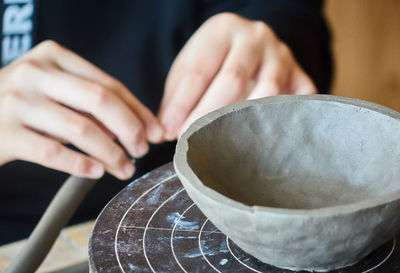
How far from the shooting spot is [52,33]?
1150 millimetres

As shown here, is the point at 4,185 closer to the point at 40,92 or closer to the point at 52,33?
the point at 52,33

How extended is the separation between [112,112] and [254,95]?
23cm

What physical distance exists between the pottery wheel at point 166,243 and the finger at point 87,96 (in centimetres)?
12

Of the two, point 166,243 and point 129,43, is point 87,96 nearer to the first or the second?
point 166,243

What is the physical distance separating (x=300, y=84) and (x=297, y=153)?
0.31 m

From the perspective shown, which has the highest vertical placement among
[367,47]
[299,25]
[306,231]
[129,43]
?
[306,231]

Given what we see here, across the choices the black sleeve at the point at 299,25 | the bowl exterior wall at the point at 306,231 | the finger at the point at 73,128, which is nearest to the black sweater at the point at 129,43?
the black sleeve at the point at 299,25

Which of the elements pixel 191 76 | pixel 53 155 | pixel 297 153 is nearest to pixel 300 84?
pixel 191 76

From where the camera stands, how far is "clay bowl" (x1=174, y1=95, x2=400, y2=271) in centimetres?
50

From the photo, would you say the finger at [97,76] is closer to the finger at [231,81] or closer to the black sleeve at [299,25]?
the finger at [231,81]

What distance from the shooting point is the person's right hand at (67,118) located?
75cm

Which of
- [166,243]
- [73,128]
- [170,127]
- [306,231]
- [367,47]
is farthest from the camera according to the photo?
[367,47]

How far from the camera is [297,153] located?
64 cm

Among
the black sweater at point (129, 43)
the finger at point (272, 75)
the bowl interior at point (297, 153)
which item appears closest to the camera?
the bowl interior at point (297, 153)
